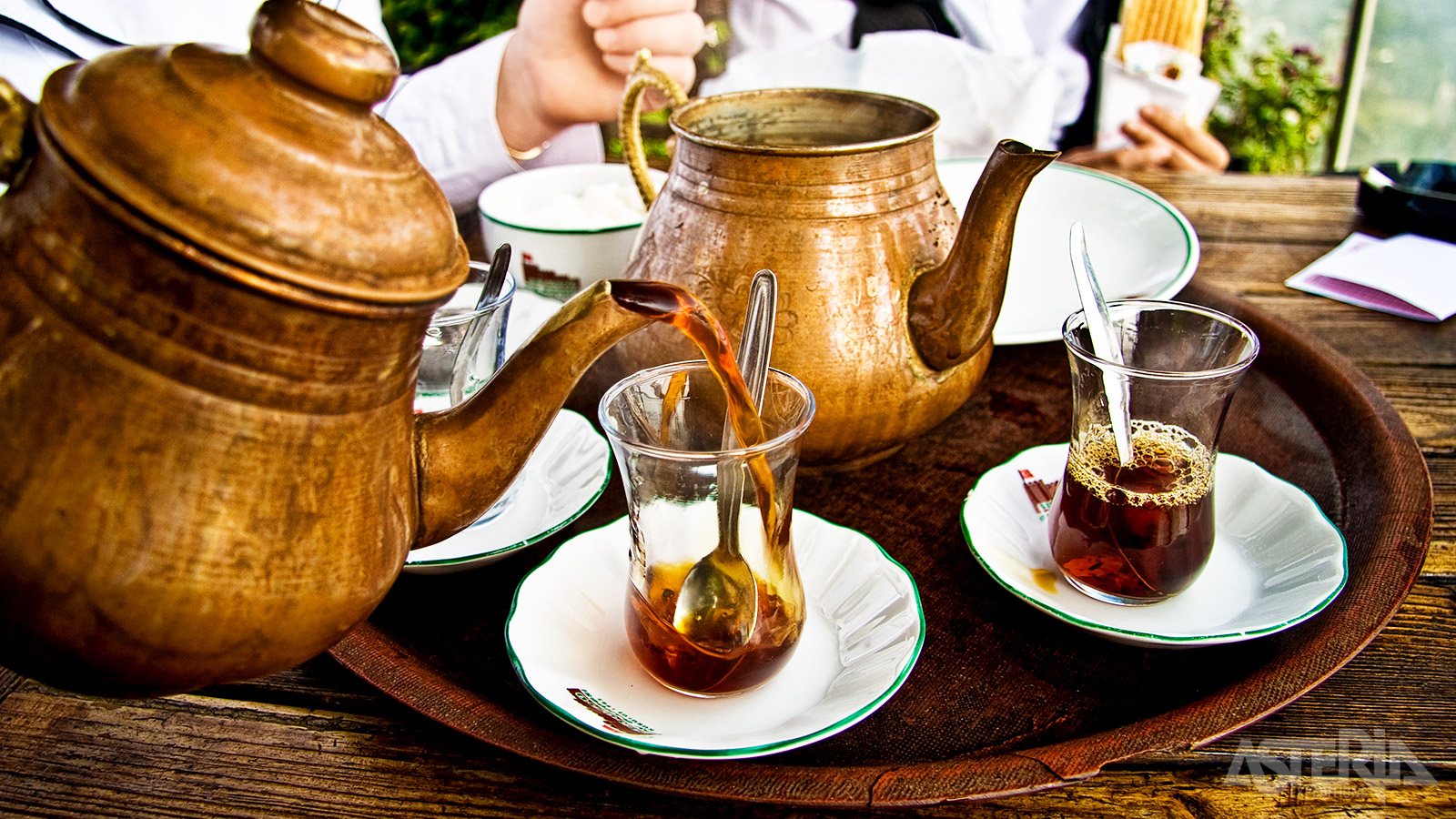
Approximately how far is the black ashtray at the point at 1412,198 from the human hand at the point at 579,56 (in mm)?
989

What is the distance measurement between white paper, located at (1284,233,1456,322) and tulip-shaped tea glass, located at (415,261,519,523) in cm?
101

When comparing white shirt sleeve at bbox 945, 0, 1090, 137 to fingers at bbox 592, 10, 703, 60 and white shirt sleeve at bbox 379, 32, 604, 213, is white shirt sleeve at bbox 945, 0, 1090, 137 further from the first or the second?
white shirt sleeve at bbox 379, 32, 604, 213

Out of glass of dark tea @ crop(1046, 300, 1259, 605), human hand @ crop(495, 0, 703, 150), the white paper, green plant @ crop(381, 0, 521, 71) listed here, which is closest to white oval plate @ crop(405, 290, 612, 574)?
glass of dark tea @ crop(1046, 300, 1259, 605)

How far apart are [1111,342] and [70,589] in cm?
65

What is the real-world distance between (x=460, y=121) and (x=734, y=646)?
1243mm

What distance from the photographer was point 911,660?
621 millimetres

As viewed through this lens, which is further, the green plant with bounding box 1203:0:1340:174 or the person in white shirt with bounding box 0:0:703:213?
the green plant with bounding box 1203:0:1340:174

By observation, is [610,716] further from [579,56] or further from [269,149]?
[579,56]

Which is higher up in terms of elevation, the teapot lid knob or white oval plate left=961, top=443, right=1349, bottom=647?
the teapot lid knob

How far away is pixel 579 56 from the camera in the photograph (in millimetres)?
1606

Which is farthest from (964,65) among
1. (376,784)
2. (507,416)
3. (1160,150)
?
(376,784)

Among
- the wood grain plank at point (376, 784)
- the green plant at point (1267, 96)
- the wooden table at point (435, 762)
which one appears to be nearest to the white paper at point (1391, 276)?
the wooden table at point (435, 762)

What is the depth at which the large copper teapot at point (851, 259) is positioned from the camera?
2.54 ft

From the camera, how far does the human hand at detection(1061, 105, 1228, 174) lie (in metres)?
2.03
